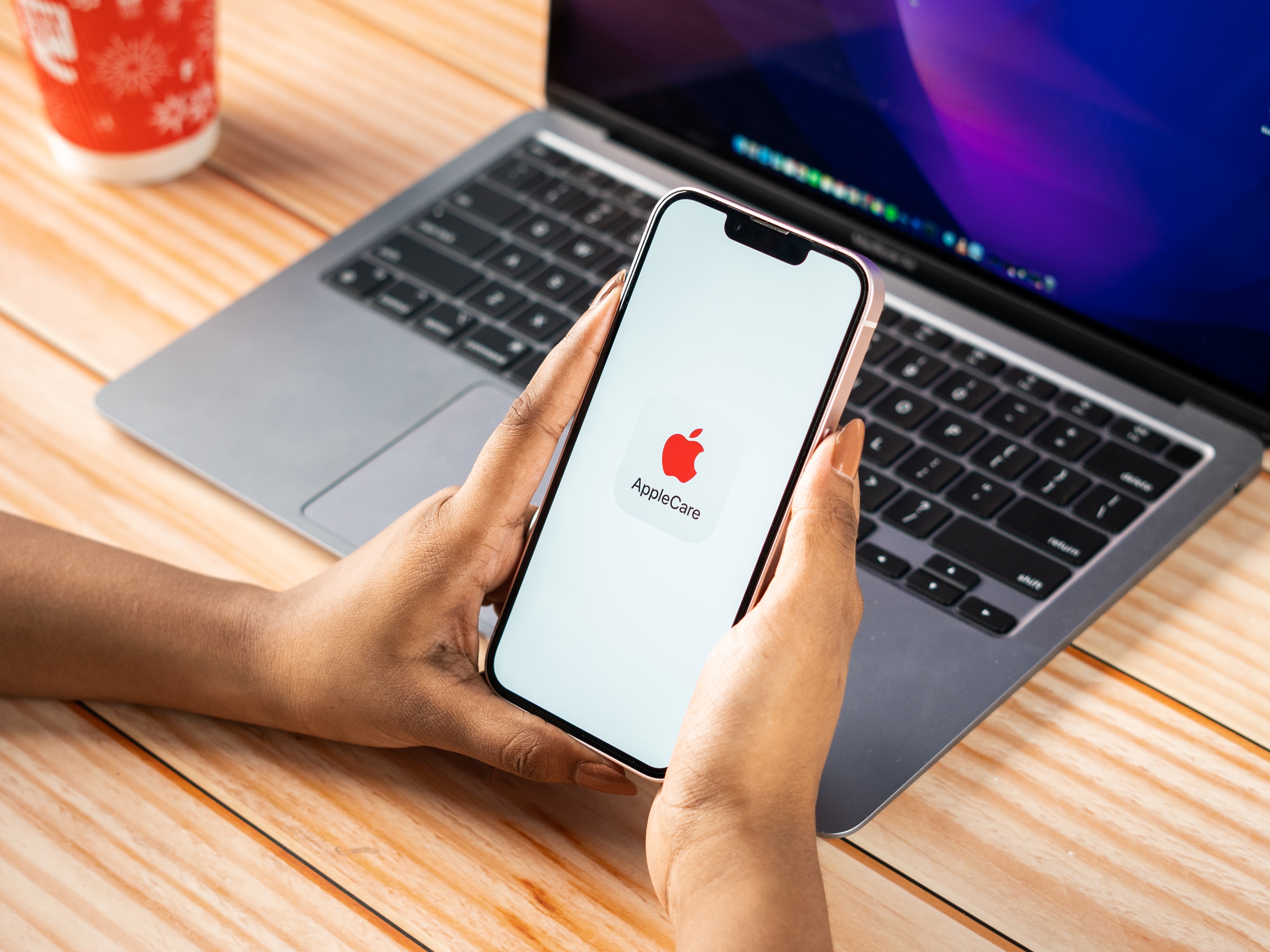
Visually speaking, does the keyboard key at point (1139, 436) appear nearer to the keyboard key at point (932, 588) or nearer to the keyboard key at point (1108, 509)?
the keyboard key at point (1108, 509)

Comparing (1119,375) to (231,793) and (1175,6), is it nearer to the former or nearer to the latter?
(1175,6)

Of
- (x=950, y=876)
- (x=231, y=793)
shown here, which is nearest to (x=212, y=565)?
(x=231, y=793)

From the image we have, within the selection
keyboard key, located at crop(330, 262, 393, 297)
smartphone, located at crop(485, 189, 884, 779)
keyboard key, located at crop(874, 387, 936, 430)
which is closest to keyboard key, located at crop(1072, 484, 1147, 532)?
keyboard key, located at crop(874, 387, 936, 430)

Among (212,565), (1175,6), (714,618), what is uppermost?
(1175,6)

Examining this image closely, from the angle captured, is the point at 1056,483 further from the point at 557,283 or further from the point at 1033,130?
the point at 557,283

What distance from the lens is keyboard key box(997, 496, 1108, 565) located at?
0.66 metres

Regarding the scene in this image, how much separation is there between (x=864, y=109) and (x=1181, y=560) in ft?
1.10

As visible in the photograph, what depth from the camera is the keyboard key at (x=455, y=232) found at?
83 cm

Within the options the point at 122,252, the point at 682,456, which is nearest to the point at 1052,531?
the point at 682,456

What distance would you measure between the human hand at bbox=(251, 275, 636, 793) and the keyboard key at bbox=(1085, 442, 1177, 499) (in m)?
0.33

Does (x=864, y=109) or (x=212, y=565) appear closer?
(x=212, y=565)

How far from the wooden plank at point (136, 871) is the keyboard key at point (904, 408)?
40 centimetres

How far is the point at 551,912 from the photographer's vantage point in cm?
52

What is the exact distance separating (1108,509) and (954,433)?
0.31 ft
